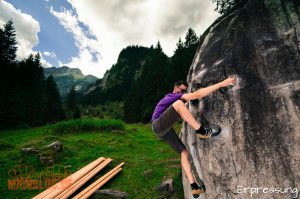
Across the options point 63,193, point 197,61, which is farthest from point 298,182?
point 63,193

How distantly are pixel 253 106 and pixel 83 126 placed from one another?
20.6 meters

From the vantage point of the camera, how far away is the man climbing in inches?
206

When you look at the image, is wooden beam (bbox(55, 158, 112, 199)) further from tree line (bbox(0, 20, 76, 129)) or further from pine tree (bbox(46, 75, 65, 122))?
pine tree (bbox(46, 75, 65, 122))

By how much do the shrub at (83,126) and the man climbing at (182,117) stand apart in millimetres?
18778

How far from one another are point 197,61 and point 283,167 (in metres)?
3.77

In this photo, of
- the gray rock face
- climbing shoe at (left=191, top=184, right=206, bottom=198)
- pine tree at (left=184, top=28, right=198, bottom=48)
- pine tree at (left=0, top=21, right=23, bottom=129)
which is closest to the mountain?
pine tree at (left=184, top=28, right=198, bottom=48)

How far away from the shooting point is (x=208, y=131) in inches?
211

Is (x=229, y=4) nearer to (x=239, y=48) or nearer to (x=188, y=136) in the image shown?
(x=239, y=48)

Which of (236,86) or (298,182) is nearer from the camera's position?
(298,182)

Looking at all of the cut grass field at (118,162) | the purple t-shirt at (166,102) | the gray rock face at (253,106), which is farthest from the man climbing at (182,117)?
the cut grass field at (118,162)

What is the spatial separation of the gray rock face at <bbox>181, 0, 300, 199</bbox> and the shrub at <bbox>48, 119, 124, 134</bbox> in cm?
1842

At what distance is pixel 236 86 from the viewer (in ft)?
18.7

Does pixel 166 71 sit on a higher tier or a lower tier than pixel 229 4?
higher

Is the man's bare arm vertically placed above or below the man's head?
below
